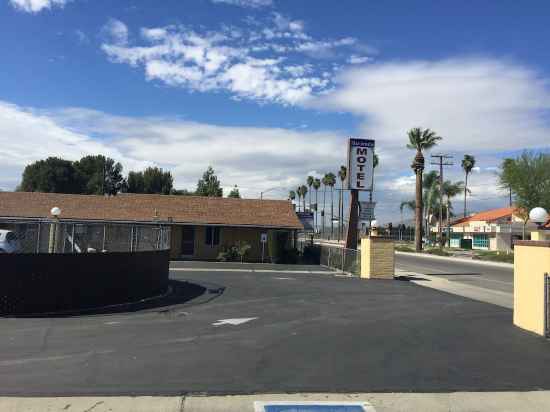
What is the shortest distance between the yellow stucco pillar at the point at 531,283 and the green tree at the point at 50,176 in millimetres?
77845

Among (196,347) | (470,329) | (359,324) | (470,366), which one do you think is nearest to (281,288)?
(359,324)

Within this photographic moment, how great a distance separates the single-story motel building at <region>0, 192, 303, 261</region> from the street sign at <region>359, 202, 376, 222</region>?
8031 millimetres

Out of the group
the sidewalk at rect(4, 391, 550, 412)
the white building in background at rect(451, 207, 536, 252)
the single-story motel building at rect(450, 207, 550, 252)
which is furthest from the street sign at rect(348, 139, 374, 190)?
the white building in background at rect(451, 207, 536, 252)

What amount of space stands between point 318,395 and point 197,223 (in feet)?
94.3

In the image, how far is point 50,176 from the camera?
3093 inches

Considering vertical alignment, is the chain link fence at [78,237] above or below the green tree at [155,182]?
below

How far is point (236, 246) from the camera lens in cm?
3462

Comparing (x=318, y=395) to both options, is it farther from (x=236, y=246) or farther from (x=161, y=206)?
(x=161, y=206)

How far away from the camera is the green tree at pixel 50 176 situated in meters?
78.4

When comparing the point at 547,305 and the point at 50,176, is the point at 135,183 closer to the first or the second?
the point at 50,176

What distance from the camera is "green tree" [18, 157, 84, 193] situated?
78438mm

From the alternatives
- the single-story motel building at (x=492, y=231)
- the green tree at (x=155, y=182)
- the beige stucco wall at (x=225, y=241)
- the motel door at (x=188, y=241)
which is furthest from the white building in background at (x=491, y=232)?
the green tree at (x=155, y=182)

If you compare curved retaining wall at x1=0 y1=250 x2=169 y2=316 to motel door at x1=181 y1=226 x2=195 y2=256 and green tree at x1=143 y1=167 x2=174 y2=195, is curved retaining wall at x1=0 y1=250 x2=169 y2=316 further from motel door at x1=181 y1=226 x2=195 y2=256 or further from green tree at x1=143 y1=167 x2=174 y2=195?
green tree at x1=143 y1=167 x2=174 y2=195

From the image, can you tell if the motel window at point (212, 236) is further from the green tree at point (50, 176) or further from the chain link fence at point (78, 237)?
the green tree at point (50, 176)
